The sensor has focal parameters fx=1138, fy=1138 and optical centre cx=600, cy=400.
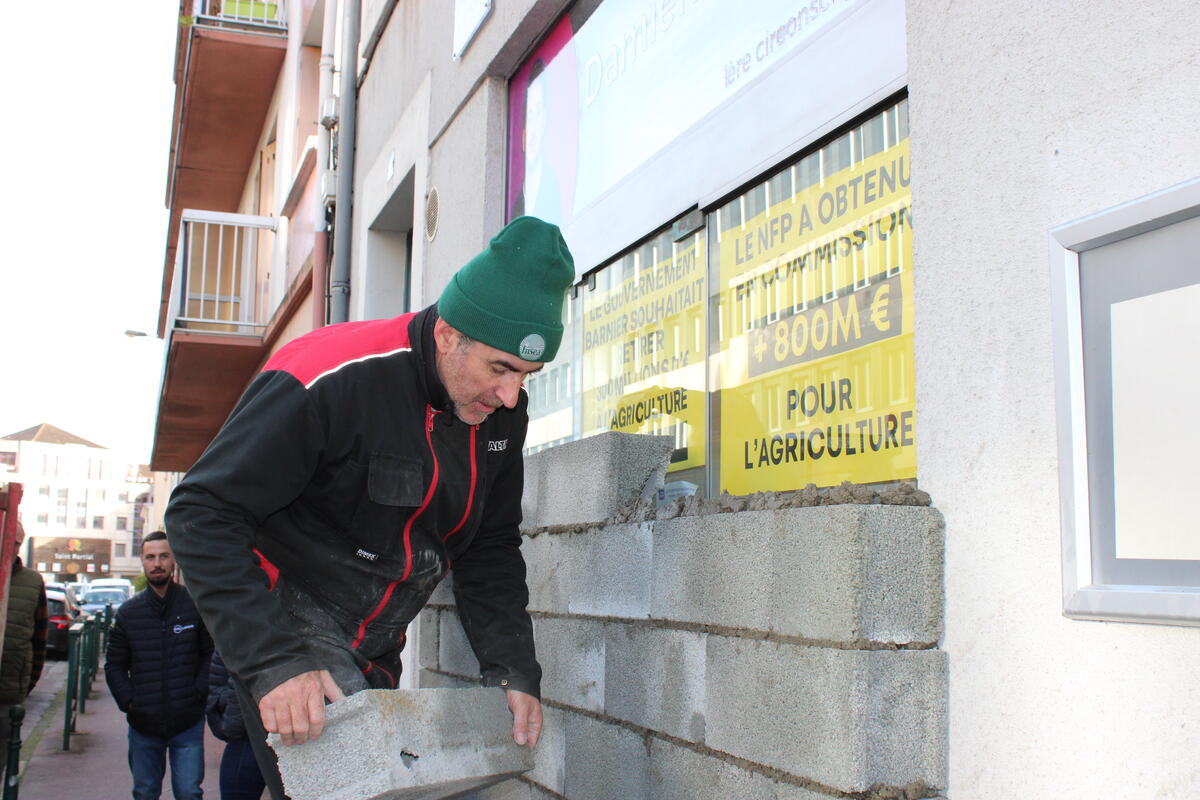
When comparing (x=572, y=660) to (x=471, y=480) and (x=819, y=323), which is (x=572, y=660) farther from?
(x=819, y=323)

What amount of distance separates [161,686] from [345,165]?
3.97 meters

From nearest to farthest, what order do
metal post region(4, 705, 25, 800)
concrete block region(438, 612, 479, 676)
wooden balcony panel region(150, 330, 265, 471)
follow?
concrete block region(438, 612, 479, 676), metal post region(4, 705, 25, 800), wooden balcony panel region(150, 330, 265, 471)

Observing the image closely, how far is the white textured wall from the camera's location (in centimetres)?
185

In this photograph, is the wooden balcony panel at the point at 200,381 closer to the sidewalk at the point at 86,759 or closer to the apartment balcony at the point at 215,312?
the apartment balcony at the point at 215,312

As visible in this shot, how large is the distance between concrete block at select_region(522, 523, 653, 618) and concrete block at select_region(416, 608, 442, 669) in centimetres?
86

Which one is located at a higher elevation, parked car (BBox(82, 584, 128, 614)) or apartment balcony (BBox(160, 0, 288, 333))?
apartment balcony (BBox(160, 0, 288, 333))

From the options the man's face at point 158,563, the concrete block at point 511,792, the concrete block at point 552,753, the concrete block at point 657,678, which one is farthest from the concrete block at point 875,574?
Result: the man's face at point 158,563

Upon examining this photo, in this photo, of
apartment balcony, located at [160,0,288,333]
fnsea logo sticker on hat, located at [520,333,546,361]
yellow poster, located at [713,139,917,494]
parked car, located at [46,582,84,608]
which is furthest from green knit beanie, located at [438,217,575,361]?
parked car, located at [46,582,84,608]

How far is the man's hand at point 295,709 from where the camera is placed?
237 centimetres

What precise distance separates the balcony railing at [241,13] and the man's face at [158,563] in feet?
24.8

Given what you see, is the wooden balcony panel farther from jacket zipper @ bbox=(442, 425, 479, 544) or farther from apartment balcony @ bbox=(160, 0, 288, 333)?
jacket zipper @ bbox=(442, 425, 479, 544)

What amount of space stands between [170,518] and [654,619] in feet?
4.32

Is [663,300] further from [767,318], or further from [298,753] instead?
[298,753]

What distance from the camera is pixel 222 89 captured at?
14.8m
